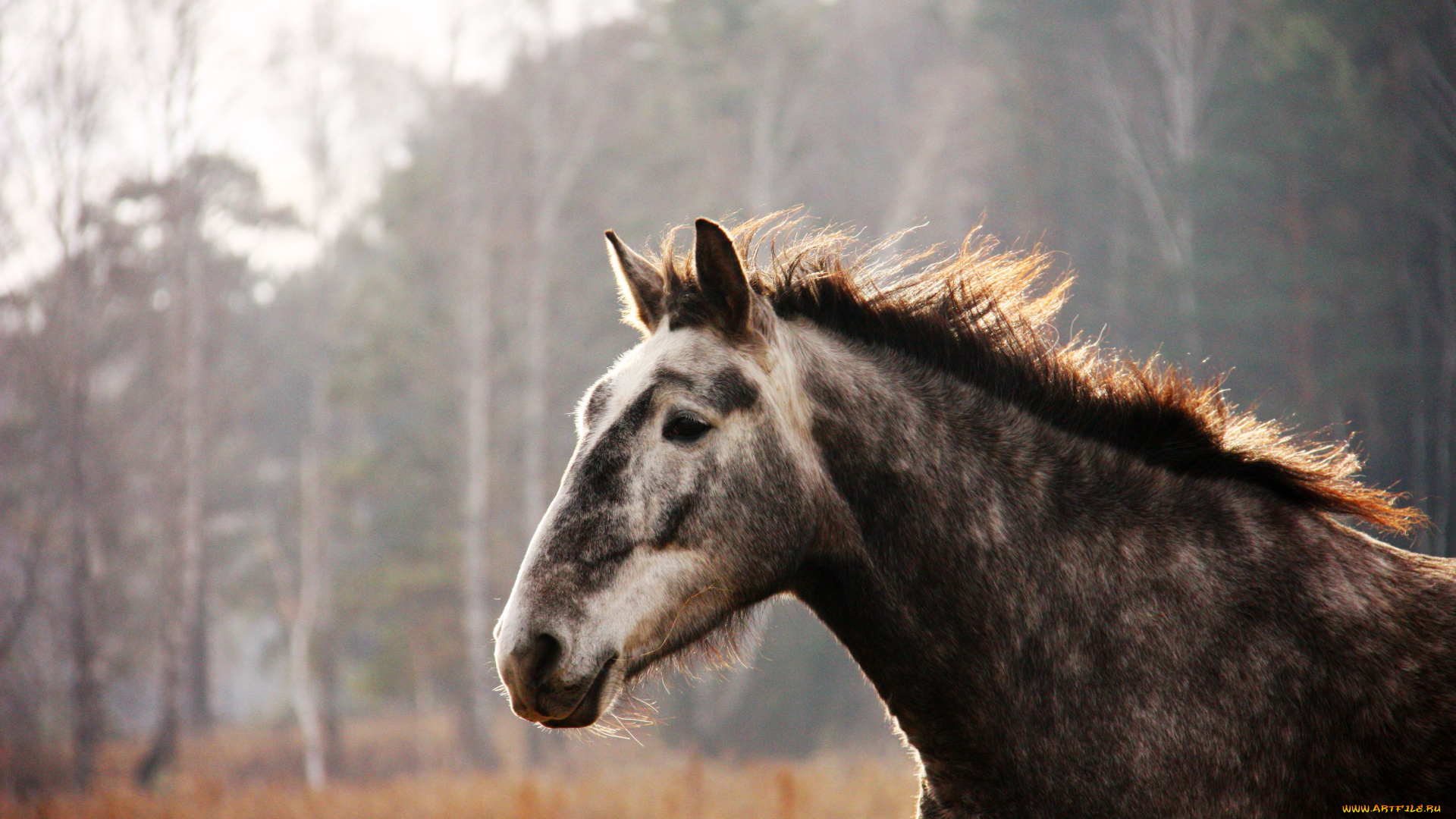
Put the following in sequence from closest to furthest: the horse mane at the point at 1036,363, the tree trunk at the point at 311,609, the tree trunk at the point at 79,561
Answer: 1. the horse mane at the point at 1036,363
2. the tree trunk at the point at 79,561
3. the tree trunk at the point at 311,609

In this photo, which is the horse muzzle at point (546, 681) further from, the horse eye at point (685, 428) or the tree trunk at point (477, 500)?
the tree trunk at point (477, 500)

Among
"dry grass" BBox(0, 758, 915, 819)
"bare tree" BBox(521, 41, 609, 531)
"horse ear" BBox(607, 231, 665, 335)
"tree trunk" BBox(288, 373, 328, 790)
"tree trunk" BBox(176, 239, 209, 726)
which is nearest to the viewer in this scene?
"horse ear" BBox(607, 231, 665, 335)

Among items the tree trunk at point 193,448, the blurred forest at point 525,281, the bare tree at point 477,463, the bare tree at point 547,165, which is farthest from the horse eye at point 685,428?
the tree trunk at point 193,448

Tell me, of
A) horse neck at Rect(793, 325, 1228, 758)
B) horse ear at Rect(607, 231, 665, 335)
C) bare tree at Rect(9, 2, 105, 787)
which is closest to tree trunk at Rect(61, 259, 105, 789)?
bare tree at Rect(9, 2, 105, 787)

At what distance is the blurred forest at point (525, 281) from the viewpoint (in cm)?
1356

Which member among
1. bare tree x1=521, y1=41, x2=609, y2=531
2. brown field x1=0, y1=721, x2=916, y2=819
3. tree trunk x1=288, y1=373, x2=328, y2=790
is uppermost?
bare tree x1=521, y1=41, x2=609, y2=531

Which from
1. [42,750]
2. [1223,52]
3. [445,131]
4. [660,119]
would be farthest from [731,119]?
[42,750]

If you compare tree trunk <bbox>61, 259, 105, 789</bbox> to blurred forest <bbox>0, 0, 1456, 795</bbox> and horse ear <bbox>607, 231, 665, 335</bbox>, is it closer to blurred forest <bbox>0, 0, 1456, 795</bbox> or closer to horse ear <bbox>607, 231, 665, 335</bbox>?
blurred forest <bbox>0, 0, 1456, 795</bbox>

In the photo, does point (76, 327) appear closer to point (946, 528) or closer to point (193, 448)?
point (193, 448)

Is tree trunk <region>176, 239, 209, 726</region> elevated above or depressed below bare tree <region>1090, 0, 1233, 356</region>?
below

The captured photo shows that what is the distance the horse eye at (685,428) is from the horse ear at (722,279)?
0.27 meters

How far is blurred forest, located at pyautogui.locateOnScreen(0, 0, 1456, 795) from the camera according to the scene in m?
13.6

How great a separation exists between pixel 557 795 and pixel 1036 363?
950cm

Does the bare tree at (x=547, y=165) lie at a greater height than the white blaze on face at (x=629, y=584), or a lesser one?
greater
